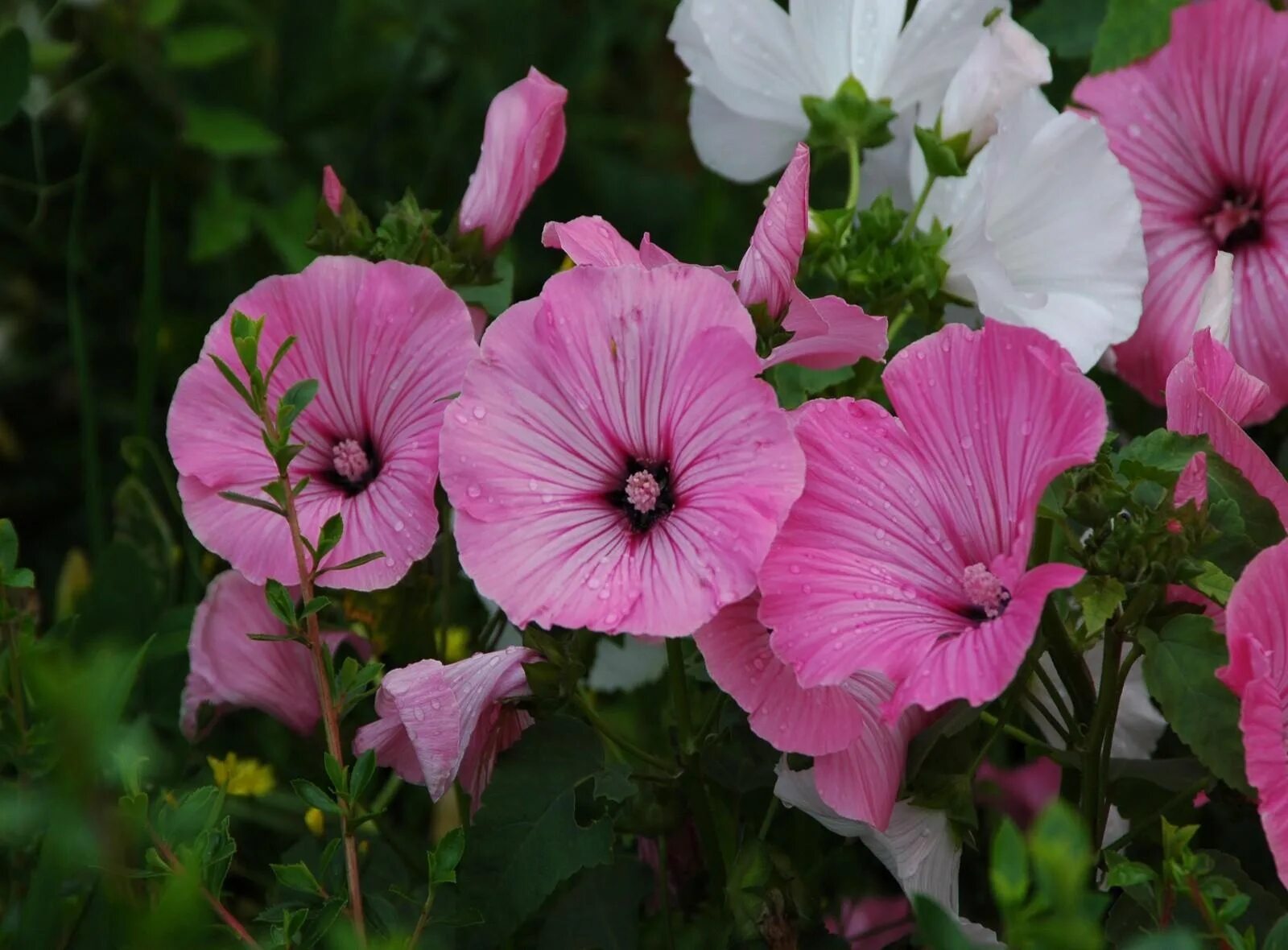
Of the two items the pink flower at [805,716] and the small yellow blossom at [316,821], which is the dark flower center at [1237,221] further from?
the small yellow blossom at [316,821]

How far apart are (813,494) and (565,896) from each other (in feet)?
0.74

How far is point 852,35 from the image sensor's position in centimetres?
74

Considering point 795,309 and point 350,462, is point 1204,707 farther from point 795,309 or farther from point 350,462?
point 350,462

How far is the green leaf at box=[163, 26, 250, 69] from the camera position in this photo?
1.12 meters

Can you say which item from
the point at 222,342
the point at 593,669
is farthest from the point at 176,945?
the point at 593,669

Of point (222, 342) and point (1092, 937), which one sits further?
point (222, 342)

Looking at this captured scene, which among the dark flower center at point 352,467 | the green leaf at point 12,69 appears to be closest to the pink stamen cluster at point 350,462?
the dark flower center at point 352,467

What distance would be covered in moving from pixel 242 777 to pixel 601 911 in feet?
0.68

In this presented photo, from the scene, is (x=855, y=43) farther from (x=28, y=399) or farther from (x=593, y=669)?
(x=28, y=399)

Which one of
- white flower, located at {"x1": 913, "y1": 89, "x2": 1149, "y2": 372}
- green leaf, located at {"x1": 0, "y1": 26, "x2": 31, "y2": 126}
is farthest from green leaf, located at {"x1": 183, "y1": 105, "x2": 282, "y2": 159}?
white flower, located at {"x1": 913, "y1": 89, "x2": 1149, "y2": 372}

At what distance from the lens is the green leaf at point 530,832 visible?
1.73 feet

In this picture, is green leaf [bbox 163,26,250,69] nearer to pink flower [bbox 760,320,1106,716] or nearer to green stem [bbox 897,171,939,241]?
green stem [bbox 897,171,939,241]

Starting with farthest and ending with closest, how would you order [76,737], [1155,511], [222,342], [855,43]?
1. [855,43]
2. [222,342]
3. [1155,511]
4. [76,737]

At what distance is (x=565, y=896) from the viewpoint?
2.00ft
